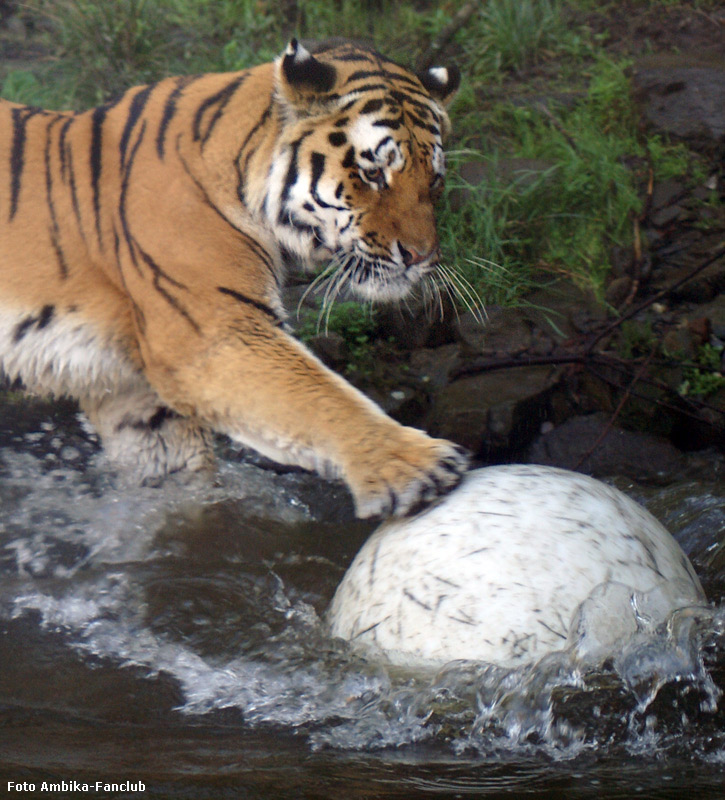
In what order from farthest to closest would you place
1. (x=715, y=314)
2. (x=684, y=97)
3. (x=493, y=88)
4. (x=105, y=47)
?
(x=105, y=47), (x=493, y=88), (x=684, y=97), (x=715, y=314)

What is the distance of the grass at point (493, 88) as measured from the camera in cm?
386

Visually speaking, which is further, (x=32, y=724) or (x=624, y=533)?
(x=624, y=533)

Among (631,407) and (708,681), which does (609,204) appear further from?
(708,681)

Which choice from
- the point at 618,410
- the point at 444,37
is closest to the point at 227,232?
the point at 618,410

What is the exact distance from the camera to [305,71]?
2.31 meters

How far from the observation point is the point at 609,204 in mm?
3916

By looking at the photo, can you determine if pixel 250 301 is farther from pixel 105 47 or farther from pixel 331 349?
pixel 105 47

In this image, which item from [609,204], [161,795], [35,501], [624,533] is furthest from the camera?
[609,204]

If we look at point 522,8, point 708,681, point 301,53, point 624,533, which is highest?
point 522,8

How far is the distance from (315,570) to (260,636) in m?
0.41

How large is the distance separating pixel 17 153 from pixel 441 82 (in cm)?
126

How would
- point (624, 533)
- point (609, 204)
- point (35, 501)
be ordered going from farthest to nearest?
point (609, 204)
point (35, 501)
point (624, 533)

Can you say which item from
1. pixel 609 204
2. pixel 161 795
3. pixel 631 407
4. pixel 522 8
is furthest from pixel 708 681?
pixel 522 8

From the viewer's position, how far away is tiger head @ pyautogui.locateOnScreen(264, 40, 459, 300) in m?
2.29
